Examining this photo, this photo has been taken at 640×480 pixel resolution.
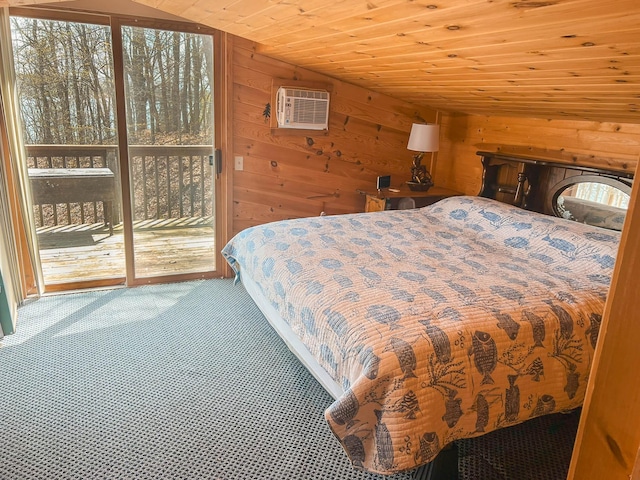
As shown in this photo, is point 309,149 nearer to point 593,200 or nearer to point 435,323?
point 593,200

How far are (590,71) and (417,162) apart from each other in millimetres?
2171

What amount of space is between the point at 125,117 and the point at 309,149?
1.42m

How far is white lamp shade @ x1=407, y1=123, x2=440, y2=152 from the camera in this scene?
375 cm

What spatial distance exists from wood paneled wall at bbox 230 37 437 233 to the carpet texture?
42.9 inches

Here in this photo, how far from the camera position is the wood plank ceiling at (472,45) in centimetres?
152

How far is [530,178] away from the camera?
10.7 feet

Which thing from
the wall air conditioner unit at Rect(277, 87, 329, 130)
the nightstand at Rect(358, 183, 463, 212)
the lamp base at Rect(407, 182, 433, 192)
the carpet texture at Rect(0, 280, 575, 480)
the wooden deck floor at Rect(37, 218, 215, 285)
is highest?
the wall air conditioner unit at Rect(277, 87, 329, 130)

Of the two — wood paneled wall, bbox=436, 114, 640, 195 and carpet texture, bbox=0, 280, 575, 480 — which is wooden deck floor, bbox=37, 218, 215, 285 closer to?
carpet texture, bbox=0, 280, 575, 480

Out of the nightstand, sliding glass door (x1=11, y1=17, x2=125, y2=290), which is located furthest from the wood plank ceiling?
the nightstand

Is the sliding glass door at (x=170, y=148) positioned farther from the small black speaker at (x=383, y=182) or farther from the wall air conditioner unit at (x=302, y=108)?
the small black speaker at (x=383, y=182)

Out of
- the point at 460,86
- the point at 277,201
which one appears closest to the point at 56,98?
the point at 277,201

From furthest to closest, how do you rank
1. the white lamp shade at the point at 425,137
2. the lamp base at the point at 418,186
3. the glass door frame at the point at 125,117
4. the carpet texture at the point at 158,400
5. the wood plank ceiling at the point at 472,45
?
the lamp base at the point at 418,186, the white lamp shade at the point at 425,137, the glass door frame at the point at 125,117, the carpet texture at the point at 158,400, the wood plank ceiling at the point at 472,45

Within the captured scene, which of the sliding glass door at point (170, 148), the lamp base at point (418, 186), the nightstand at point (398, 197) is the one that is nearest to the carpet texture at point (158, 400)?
the sliding glass door at point (170, 148)

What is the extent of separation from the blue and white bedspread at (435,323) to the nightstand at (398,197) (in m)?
1.07
